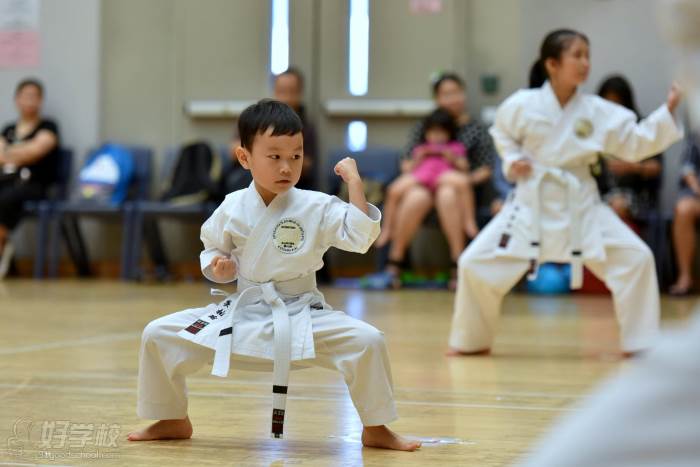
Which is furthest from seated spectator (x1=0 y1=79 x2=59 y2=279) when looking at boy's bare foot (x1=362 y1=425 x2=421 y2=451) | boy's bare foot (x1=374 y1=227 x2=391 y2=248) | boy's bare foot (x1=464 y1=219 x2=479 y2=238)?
boy's bare foot (x1=362 y1=425 x2=421 y2=451)

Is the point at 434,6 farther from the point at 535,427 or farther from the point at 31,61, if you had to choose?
the point at 535,427

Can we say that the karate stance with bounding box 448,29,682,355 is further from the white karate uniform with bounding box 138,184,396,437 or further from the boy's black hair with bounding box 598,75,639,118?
the boy's black hair with bounding box 598,75,639,118

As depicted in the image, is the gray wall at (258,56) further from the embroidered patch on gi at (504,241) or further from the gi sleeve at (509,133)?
the embroidered patch on gi at (504,241)

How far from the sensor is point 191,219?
897 centimetres

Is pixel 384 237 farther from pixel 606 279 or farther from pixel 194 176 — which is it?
pixel 606 279

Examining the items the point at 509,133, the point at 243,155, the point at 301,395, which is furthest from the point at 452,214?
the point at 243,155

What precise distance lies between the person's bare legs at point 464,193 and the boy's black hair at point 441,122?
37 cm

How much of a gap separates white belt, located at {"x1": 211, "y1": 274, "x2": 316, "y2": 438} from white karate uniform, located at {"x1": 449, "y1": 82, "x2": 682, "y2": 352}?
78.5 inches

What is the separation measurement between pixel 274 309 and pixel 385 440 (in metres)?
0.37

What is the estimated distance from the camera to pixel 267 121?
97.3 inches

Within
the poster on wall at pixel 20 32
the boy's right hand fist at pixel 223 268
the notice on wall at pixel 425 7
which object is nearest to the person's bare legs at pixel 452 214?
the notice on wall at pixel 425 7

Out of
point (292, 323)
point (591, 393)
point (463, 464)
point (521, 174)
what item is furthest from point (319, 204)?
point (521, 174)

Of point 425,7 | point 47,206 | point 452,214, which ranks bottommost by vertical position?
point 47,206

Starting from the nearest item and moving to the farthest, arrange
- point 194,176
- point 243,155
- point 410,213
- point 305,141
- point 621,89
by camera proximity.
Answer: point 243,155 < point 621,89 < point 410,213 < point 305,141 < point 194,176
